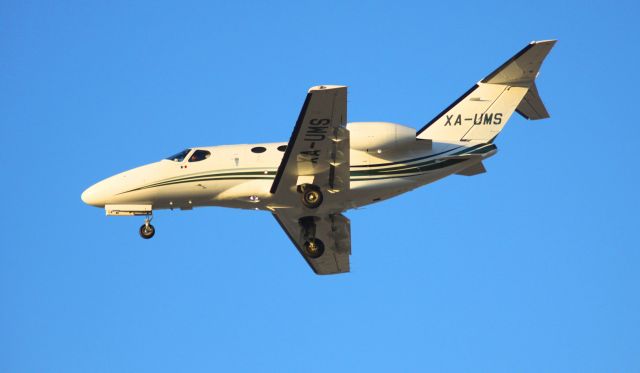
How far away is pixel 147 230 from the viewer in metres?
32.4

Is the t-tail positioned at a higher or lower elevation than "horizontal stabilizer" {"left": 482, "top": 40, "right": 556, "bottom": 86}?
lower

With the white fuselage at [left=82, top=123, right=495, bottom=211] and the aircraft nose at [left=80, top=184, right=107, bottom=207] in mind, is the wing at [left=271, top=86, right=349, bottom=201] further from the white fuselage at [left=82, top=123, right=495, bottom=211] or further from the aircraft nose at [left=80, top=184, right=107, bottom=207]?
the aircraft nose at [left=80, top=184, right=107, bottom=207]

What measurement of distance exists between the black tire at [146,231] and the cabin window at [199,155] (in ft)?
7.98

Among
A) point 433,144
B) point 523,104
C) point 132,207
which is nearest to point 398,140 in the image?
point 433,144

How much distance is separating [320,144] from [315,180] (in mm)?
1448

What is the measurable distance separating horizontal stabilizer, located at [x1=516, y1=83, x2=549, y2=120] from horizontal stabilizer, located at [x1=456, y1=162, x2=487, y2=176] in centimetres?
190

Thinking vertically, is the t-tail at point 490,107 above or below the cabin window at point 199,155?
above

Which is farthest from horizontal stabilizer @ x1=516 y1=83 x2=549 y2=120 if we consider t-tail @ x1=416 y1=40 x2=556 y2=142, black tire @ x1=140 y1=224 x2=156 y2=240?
black tire @ x1=140 y1=224 x2=156 y2=240

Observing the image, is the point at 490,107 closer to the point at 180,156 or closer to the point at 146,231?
the point at 180,156

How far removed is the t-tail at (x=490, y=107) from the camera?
102 feet

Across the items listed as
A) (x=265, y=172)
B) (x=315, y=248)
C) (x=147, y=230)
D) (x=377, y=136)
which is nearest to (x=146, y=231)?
(x=147, y=230)

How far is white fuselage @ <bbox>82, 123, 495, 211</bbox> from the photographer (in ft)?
99.5

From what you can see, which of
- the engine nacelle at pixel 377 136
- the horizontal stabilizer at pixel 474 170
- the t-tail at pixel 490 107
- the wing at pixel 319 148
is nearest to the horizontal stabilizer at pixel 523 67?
the t-tail at pixel 490 107

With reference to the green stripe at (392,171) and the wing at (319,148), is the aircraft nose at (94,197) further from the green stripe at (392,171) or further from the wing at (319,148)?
the wing at (319,148)
